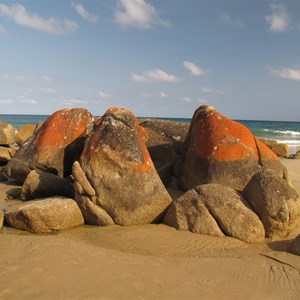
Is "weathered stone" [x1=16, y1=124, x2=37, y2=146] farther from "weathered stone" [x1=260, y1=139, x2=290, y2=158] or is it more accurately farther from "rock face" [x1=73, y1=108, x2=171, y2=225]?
"weathered stone" [x1=260, y1=139, x2=290, y2=158]

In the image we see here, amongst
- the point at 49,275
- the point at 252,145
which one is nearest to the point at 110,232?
the point at 49,275

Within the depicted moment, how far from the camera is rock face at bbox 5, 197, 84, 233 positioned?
5082 millimetres

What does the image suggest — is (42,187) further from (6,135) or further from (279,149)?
(279,149)

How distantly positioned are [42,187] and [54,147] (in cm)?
134

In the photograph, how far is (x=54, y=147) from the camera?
747 cm

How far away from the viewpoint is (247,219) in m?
4.97

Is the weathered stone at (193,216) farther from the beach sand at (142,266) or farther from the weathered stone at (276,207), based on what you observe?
the weathered stone at (276,207)

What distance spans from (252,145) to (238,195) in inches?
58.8

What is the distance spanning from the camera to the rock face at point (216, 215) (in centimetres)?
494

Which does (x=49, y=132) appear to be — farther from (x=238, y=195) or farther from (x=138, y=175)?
(x=238, y=195)

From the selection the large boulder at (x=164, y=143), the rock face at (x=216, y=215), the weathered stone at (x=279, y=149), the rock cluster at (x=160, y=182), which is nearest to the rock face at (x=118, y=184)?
the rock cluster at (x=160, y=182)

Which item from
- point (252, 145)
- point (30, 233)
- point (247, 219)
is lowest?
point (30, 233)

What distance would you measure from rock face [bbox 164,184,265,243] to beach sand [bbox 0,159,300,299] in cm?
14

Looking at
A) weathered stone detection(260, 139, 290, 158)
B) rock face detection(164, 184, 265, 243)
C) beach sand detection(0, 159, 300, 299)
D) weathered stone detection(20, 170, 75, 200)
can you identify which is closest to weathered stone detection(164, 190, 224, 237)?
rock face detection(164, 184, 265, 243)
